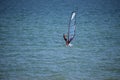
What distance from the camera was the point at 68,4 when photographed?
24.6 m

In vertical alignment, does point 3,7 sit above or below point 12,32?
above

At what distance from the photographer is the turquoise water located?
384 inches

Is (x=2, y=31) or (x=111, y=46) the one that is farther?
(x=2, y=31)

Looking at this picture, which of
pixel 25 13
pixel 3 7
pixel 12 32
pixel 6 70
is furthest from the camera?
pixel 3 7

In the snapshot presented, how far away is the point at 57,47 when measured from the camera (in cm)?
1215

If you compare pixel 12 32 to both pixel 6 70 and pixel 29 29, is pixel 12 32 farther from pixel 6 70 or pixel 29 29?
pixel 6 70

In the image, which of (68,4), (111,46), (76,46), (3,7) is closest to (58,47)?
(76,46)

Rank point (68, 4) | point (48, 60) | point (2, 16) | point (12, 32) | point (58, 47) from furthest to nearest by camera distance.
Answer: point (68, 4), point (2, 16), point (12, 32), point (58, 47), point (48, 60)

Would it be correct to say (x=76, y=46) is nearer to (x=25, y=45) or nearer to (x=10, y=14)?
(x=25, y=45)

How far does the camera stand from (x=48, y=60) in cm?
1077

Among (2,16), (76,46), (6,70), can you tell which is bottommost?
(6,70)

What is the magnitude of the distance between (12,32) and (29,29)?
107cm

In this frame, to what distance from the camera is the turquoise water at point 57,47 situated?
976 cm

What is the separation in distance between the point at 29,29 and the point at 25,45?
2.85 metres
